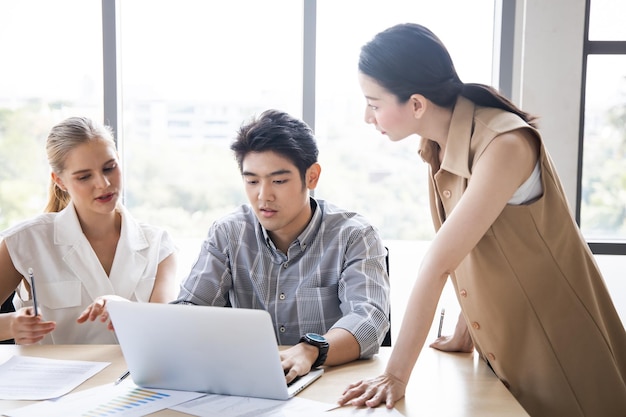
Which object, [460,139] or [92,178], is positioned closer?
[460,139]

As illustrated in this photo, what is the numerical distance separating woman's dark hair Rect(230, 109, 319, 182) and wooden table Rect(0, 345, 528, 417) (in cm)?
57

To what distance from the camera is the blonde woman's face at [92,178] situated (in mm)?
2033

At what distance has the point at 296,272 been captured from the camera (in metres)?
1.81

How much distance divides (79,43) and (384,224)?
1841 mm

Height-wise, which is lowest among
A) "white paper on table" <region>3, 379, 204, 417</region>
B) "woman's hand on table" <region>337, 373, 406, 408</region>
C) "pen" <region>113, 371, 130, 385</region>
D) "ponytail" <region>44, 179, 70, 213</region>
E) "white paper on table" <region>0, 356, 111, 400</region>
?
"white paper on table" <region>0, 356, 111, 400</region>

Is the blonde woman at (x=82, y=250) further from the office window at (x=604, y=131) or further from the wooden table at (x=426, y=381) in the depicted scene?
the office window at (x=604, y=131)

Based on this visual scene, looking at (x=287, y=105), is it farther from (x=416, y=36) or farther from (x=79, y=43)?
(x=416, y=36)

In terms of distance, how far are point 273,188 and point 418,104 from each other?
512mm

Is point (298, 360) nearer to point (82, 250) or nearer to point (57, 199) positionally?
point (82, 250)

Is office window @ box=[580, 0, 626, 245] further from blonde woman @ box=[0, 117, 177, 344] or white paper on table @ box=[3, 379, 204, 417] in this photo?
white paper on table @ box=[3, 379, 204, 417]

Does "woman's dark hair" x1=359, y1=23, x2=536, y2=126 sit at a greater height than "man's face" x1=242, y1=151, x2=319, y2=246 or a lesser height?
greater

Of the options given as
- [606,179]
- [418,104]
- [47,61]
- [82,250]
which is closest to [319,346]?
[418,104]

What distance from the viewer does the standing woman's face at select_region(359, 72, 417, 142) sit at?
145 centimetres

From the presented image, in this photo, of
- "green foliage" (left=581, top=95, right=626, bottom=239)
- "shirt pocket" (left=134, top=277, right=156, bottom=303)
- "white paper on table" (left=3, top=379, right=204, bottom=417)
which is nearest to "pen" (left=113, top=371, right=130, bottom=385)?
"white paper on table" (left=3, top=379, right=204, bottom=417)
